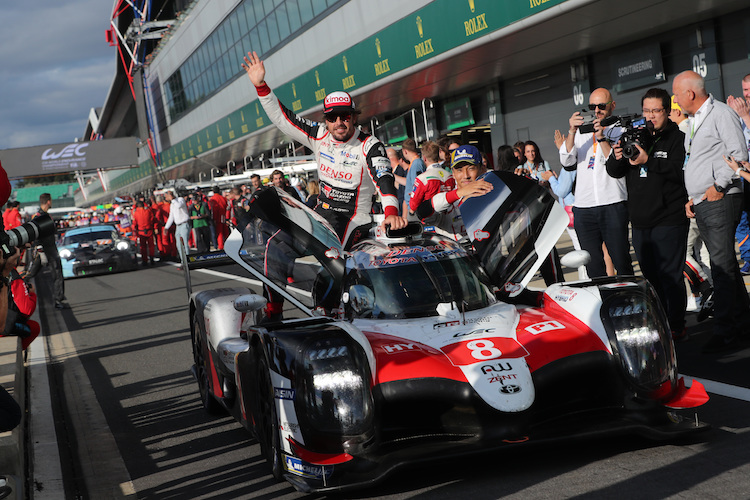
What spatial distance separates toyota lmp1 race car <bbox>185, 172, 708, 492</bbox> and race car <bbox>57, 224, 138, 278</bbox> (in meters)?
18.4

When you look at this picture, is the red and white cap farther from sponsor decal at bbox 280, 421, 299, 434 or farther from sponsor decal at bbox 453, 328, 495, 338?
sponsor decal at bbox 280, 421, 299, 434

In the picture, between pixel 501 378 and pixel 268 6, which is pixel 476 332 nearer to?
pixel 501 378

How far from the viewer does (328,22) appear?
26625 mm

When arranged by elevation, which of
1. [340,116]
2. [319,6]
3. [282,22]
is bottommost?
[340,116]

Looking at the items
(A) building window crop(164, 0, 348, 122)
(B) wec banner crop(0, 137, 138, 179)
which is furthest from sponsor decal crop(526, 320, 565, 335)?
(B) wec banner crop(0, 137, 138, 179)

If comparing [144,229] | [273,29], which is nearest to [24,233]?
[144,229]

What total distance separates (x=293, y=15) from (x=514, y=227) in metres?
25.1

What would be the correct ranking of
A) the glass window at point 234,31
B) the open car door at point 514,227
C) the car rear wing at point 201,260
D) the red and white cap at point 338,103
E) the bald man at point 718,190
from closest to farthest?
1. the open car door at point 514,227
2. the bald man at point 718,190
3. the red and white cap at point 338,103
4. the car rear wing at point 201,260
5. the glass window at point 234,31

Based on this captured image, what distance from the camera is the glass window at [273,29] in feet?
104

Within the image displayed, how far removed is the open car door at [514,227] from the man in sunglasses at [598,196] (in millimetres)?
1350

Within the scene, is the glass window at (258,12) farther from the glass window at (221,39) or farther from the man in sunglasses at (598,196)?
the man in sunglasses at (598,196)

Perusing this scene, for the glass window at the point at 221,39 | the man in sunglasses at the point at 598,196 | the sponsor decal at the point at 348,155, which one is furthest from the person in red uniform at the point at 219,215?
the sponsor decal at the point at 348,155

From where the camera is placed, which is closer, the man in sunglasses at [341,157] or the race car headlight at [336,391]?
the race car headlight at [336,391]

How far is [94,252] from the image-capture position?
23.2 metres
